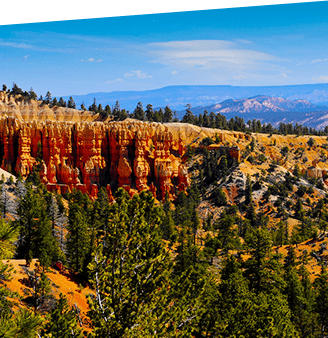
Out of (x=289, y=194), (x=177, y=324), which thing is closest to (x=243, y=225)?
(x=289, y=194)

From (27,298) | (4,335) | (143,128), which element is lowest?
(27,298)

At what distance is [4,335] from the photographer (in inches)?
185

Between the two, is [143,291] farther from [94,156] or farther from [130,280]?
[94,156]

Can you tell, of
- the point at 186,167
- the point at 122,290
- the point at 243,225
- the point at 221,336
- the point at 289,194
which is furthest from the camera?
the point at 186,167

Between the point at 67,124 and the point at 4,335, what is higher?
the point at 67,124

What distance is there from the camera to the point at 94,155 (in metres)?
81.8

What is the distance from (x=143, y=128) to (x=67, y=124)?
19.7 metres

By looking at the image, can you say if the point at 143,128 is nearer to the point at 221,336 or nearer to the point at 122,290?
the point at 221,336

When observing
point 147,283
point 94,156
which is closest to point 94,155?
point 94,156

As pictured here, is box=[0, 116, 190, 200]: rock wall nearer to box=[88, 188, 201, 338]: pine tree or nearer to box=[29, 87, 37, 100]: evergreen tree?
box=[29, 87, 37, 100]: evergreen tree

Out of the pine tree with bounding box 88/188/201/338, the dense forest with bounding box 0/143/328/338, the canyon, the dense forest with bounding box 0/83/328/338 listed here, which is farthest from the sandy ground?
the canyon

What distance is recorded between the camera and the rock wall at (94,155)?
78.5 meters

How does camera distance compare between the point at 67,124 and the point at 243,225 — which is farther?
the point at 67,124

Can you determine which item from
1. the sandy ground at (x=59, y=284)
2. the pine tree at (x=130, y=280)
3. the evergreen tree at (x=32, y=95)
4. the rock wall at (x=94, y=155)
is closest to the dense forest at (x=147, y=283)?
the pine tree at (x=130, y=280)
